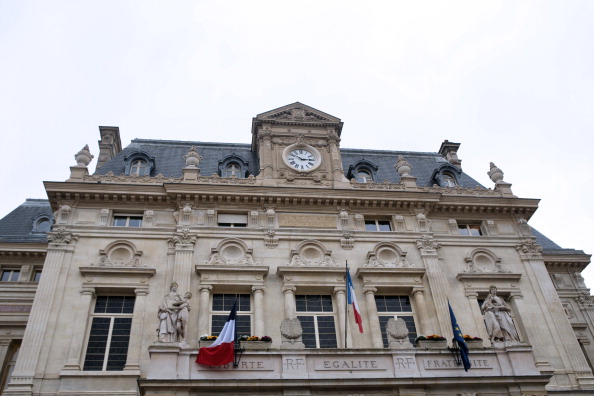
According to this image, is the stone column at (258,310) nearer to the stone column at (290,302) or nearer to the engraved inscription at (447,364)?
the stone column at (290,302)

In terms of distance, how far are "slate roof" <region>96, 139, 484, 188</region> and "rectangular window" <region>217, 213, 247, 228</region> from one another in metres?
4.08

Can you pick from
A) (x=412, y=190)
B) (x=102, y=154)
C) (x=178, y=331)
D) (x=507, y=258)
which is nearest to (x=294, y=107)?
(x=412, y=190)

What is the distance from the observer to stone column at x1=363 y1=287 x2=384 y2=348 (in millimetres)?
22730

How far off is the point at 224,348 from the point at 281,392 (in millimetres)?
2452

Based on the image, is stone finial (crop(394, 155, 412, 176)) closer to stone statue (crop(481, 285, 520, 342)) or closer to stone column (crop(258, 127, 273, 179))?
stone column (crop(258, 127, 273, 179))

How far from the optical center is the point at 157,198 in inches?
1025

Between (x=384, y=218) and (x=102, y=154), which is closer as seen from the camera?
(x=384, y=218)

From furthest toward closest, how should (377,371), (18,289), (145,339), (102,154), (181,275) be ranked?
(102,154)
(18,289)
(181,275)
(145,339)
(377,371)

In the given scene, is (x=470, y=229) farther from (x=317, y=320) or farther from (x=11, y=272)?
(x=11, y=272)

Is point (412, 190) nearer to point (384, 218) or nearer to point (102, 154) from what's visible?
point (384, 218)

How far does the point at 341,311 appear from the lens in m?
23.6

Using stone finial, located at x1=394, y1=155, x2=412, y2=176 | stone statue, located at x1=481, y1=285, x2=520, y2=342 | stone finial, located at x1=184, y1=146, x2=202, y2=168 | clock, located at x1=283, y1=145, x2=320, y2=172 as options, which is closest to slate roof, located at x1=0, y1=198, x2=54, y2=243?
stone finial, located at x1=184, y1=146, x2=202, y2=168

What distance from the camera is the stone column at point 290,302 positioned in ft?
75.9

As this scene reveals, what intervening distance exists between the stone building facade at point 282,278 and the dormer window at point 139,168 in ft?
0.66
